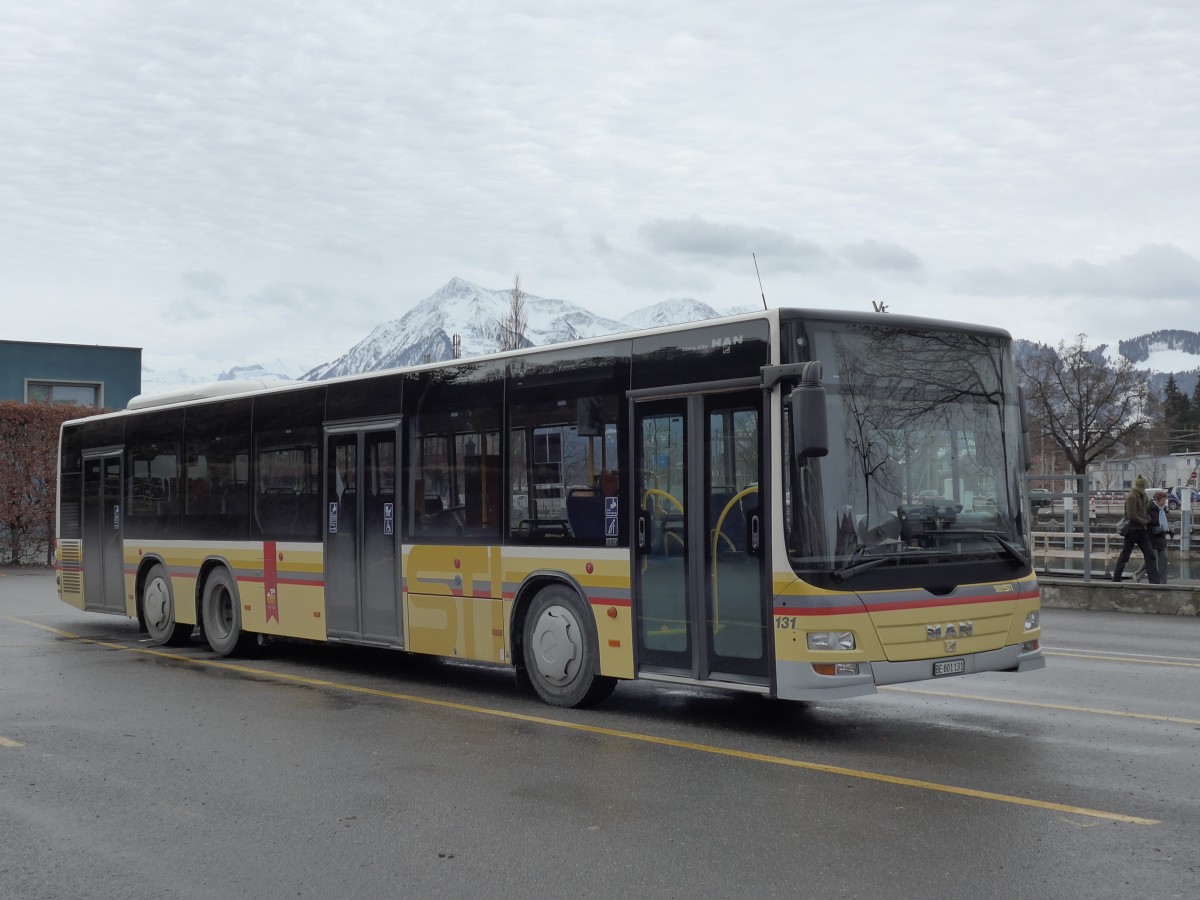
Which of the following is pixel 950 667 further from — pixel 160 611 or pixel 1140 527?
pixel 1140 527

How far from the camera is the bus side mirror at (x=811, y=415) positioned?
8.27 meters

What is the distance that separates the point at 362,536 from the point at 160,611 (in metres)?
4.87

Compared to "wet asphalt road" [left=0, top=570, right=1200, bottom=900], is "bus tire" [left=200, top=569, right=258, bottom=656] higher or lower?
higher

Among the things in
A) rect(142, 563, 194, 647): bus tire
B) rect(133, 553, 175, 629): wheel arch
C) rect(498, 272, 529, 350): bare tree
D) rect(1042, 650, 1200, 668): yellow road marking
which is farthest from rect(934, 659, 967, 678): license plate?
rect(498, 272, 529, 350): bare tree

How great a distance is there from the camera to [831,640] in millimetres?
8500

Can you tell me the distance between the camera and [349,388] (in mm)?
13047

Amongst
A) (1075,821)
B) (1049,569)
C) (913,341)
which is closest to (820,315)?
(913,341)

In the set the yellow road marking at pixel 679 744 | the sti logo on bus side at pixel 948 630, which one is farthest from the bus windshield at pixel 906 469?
the yellow road marking at pixel 679 744

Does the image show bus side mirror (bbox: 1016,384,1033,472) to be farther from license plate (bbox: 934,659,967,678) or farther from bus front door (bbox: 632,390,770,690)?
bus front door (bbox: 632,390,770,690)

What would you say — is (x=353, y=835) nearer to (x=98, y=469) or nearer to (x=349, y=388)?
(x=349, y=388)

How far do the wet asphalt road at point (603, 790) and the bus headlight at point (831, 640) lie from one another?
692 millimetres

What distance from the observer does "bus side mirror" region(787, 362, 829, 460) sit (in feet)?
27.1

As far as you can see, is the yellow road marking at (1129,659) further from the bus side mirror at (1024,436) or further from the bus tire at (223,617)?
the bus tire at (223,617)

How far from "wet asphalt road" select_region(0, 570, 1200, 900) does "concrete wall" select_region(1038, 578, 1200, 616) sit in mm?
7311
